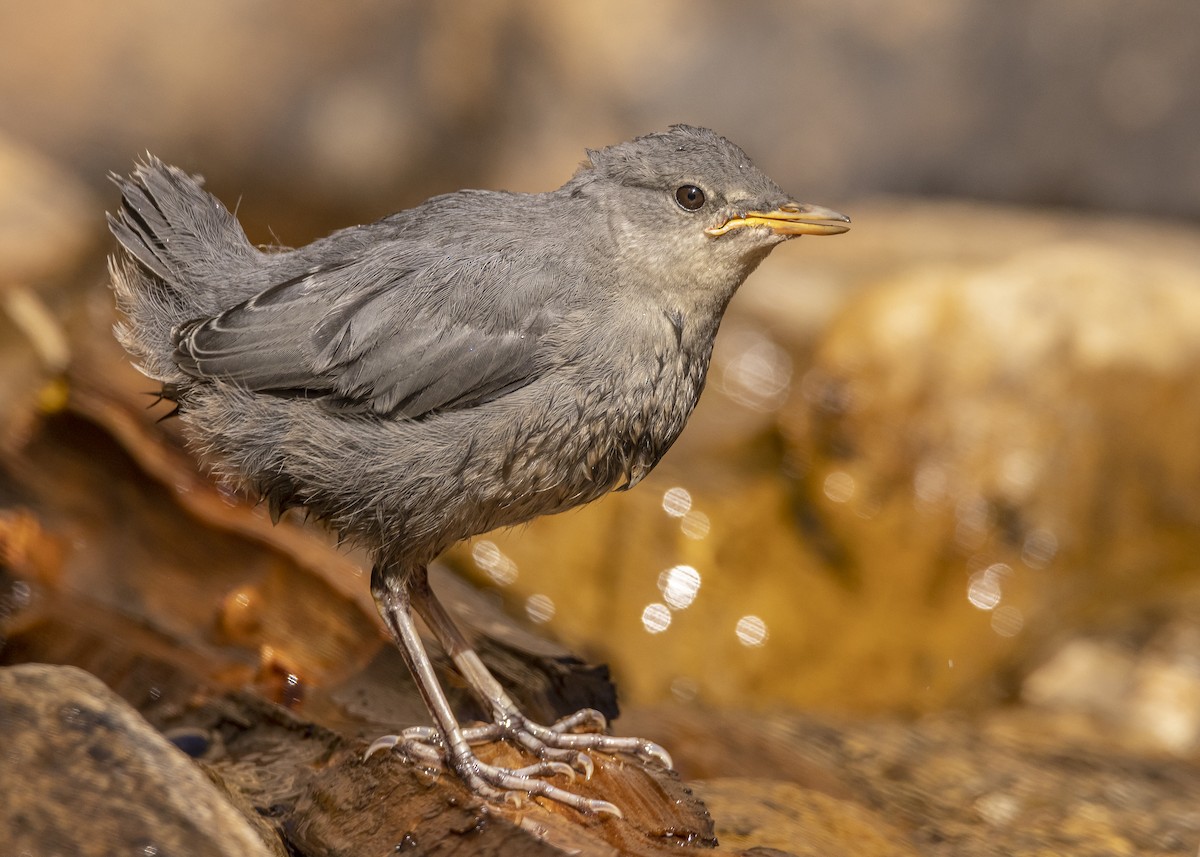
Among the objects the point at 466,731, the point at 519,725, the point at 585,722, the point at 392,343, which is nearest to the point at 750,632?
the point at 585,722

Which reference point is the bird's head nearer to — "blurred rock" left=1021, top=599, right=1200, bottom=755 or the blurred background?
the blurred background

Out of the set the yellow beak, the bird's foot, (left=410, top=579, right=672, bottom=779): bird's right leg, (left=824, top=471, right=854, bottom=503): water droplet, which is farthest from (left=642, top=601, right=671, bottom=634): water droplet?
the yellow beak

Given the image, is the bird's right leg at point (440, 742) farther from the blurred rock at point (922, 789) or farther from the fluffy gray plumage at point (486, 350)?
the blurred rock at point (922, 789)

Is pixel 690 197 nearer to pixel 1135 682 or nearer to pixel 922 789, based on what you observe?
pixel 922 789

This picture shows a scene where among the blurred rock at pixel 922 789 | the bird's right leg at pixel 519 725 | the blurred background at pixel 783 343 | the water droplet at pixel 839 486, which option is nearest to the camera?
the bird's right leg at pixel 519 725

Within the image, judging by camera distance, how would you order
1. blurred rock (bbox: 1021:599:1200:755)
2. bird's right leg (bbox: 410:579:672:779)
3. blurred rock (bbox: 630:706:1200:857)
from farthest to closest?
blurred rock (bbox: 1021:599:1200:755), blurred rock (bbox: 630:706:1200:857), bird's right leg (bbox: 410:579:672:779)

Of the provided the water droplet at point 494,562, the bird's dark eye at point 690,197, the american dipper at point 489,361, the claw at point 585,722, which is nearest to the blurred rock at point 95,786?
the american dipper at point 489,361

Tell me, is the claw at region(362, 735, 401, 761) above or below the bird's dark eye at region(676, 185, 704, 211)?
below

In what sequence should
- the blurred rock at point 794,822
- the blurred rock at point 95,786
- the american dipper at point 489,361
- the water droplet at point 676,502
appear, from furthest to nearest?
the water droplet at point 676,502 < the blurred rock at point 794,822 < the american dipper at point 489,361 < the blurred rock at point 95,786
